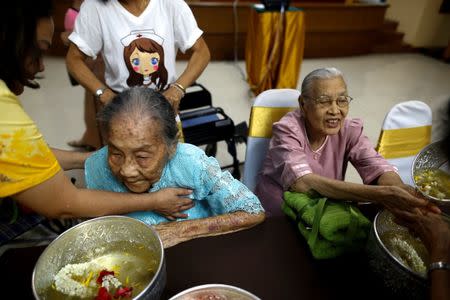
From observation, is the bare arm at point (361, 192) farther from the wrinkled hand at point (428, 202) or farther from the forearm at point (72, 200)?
the forearm at point (72, 200)

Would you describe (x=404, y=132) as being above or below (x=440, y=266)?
below

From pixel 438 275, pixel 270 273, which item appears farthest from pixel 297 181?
pixel 438 275

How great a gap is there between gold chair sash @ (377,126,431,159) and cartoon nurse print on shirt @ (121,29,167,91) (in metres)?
1.35

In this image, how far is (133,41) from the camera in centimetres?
171

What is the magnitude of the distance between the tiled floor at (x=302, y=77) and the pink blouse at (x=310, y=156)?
1.42 meters

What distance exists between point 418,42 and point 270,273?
297 inches

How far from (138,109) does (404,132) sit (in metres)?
1.56

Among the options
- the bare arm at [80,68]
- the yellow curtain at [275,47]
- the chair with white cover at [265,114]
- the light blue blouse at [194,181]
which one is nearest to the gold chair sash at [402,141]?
the chair with white cover at [265,114]

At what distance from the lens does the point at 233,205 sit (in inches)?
45.9

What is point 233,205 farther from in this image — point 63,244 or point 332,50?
point 332,50

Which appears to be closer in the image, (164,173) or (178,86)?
(164,173)

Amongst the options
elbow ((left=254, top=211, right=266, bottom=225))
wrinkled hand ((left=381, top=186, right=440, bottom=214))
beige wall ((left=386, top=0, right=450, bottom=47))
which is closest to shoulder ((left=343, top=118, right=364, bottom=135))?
wrinkled hand ((left=381, top=186, right=440, bottom=214))

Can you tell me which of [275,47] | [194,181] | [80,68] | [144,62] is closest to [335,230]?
[194,181]

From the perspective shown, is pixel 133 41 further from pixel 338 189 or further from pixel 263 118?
pixel 338 189
